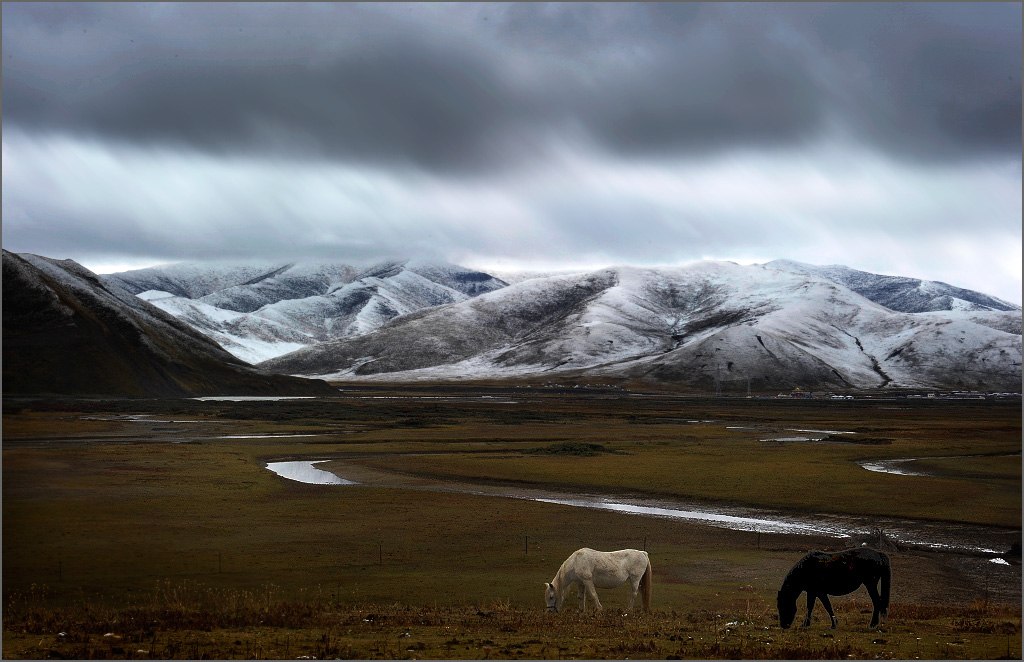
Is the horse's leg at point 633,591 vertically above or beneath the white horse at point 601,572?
beneath

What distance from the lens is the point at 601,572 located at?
23.3 meters

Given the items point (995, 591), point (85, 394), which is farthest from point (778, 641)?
point (85, 394)

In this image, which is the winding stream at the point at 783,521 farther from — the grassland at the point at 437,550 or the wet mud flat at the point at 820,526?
the grassland at the point at 437,550

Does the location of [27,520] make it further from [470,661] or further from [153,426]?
[153,426]

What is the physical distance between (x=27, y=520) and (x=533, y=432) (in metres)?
60.6

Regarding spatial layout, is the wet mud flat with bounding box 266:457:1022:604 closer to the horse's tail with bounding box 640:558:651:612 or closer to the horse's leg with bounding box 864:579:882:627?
the horse's leg with bounding box 864:579:882:627

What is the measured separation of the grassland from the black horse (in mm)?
825

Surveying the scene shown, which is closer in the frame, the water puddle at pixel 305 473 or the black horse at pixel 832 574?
the black horse at pixel 832 574

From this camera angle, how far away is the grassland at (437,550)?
19219 mm

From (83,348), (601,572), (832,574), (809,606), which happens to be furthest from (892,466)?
(83,348)

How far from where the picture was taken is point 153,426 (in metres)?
95.8

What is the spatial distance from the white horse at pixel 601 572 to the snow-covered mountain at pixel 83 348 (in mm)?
134602

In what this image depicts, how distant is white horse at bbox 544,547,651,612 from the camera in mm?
23203

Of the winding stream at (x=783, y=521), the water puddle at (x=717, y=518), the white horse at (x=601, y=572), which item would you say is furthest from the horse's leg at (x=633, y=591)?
the water puddle at (x=717, y=518)
